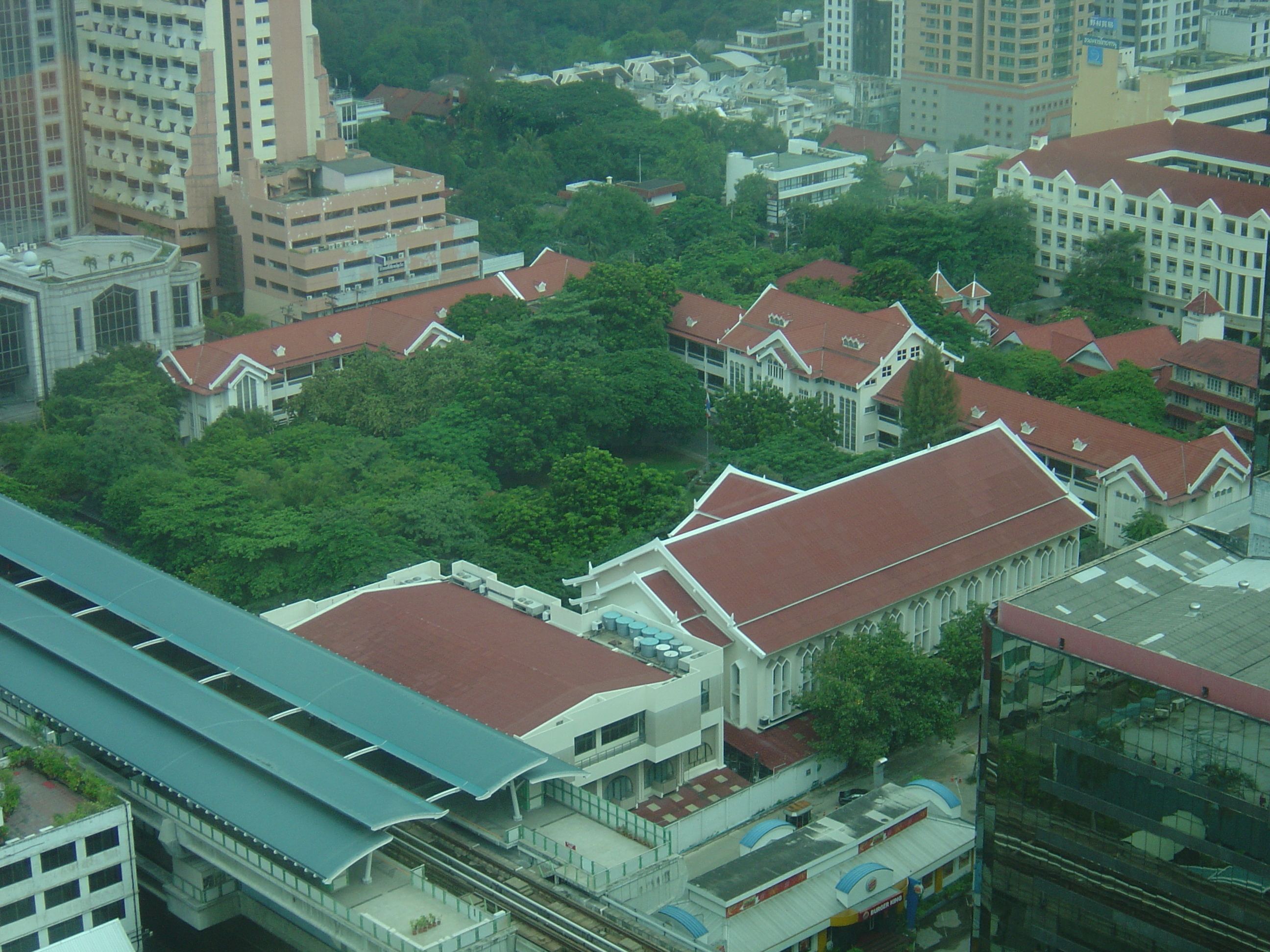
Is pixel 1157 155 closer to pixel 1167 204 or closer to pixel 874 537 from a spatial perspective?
pixel 1167 204

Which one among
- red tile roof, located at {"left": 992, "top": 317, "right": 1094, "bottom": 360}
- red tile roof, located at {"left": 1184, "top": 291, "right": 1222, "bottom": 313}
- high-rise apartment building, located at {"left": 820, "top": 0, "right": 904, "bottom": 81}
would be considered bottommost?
red tile roof, located at {"left": 992, "top": 317, "right": 1094, "bottom": 360}

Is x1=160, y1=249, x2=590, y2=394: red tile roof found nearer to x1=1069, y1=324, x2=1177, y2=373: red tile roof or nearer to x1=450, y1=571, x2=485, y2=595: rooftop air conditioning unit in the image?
x1=1069, y1=324, x2=1177, y2=373: red tile roof

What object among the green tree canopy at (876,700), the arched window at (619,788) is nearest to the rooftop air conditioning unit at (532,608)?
the arched window at (619,788)

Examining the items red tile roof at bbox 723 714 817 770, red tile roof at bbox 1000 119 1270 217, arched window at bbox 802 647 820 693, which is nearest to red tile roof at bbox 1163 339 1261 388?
red tile roof at bbox 1000 119 1270 217

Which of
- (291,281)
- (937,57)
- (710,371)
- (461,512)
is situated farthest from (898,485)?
(937,57)

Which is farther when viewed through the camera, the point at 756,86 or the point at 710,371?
the point at 756,86

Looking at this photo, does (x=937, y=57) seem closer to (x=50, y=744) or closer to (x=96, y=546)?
(x=96, y=546)

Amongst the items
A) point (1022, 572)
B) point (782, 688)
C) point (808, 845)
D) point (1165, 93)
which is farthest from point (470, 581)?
point (1165, 93)
